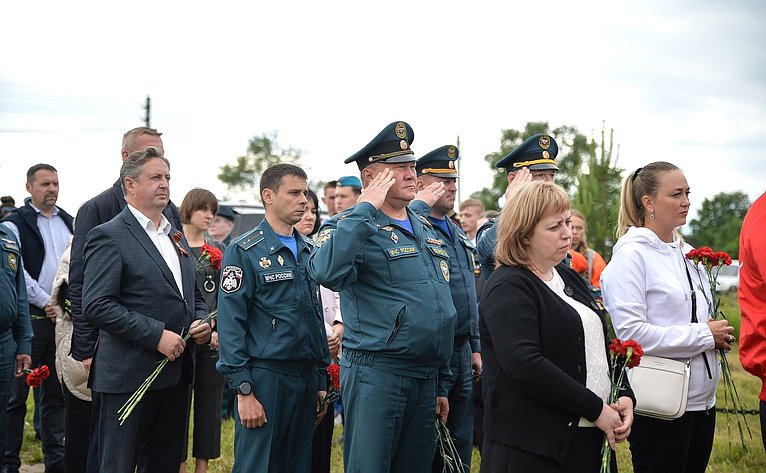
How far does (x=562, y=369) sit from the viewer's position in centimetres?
312

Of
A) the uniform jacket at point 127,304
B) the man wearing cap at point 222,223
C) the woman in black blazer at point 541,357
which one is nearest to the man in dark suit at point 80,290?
the uniform jacket at point 127,304

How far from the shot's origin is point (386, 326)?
3930 millimetres

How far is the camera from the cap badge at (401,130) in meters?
4.53

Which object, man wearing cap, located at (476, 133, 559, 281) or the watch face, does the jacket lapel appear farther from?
man wearing cap, located at (476, 133, 559, 281)

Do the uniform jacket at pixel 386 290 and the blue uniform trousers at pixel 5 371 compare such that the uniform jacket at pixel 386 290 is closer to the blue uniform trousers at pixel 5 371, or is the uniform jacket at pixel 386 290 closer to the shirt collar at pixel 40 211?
the blue uniform trousers at pixel 5 371

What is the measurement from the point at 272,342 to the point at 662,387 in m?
2.08

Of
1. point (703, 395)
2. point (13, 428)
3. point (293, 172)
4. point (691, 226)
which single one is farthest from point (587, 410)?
point (691, 226)

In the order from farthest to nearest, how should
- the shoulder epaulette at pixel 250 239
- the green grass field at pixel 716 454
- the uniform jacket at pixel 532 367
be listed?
the green grass field at pixel 716 454 → the shoulder epaulette at pixel 250 239 → the uniform jacket at pixel 532 367

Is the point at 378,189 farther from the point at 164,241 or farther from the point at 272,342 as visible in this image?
the point at 164,241

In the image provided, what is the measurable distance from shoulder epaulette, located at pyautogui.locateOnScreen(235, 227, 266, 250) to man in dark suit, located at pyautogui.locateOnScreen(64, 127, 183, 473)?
0.86 m

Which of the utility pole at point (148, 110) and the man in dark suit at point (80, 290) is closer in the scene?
the man in dark suit at point (80, 290)

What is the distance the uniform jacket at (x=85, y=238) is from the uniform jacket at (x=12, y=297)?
1.96ft

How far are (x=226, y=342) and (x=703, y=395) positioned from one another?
2562 millimetres

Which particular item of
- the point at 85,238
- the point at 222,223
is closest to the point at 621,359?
the point at 85,238
